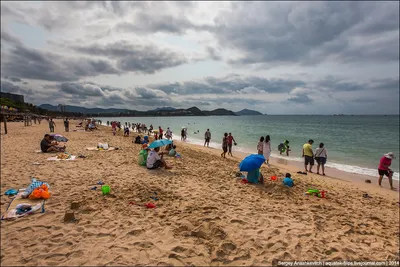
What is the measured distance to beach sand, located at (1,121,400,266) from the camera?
3387 millimetres

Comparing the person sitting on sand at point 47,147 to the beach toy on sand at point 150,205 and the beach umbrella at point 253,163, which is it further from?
the beach umbrella at point 253,163

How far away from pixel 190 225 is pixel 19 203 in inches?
152

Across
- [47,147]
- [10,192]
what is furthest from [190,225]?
[47,147]

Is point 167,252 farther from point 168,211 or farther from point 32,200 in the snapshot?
point 32,200

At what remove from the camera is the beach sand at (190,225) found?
339 centimetres

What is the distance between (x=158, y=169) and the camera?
28.6 ft

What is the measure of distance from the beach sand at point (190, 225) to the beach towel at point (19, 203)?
→ 0.43ft

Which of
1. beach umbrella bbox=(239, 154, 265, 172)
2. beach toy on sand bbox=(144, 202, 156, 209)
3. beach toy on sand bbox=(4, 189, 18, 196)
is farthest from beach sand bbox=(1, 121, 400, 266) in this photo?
beach umbrella bbox=(239, 154, 265, 172)

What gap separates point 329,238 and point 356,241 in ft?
1.83

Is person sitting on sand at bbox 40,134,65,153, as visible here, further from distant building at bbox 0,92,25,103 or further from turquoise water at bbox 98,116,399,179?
distant building at bbox 0,92,25,103

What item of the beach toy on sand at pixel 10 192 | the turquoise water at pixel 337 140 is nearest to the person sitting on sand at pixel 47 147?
the beach toy on sand at pixel 10 192

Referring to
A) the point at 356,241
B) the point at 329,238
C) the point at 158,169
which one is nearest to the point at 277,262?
the point at 329,238

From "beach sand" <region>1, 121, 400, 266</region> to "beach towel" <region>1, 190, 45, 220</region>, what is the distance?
0.13 meters

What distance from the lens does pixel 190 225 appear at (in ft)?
14.1
